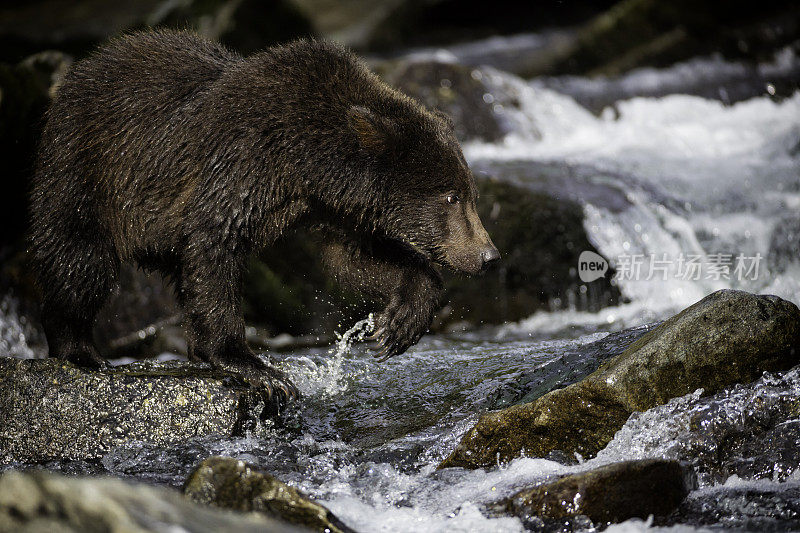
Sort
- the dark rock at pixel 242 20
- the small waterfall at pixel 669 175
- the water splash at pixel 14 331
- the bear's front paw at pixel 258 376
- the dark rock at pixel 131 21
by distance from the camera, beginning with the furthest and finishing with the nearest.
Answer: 1. the dark rock at pixel 131 21
2. the dark rock at pixel 242 20
3. the small waterfall at pixel 669 175
4. the water splash at pixel 14 331
5. the bear's front paw at pixel 258 376

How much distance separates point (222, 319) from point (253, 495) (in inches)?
78.2

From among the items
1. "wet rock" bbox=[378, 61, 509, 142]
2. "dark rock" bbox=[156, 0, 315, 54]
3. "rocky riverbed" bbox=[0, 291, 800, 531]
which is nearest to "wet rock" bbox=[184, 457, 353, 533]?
"rocky riverbed" bbox=[0, 291, 800, 531]

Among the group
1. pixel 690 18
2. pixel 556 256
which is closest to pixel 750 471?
pixel 556 256

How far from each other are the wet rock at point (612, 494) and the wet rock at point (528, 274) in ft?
17.3

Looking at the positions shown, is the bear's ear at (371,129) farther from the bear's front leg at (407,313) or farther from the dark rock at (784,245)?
the dark rock at (784,245)

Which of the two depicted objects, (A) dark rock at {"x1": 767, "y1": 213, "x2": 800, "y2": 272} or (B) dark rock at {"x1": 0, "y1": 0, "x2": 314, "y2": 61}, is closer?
(A) dark rock at {"x1": 767, "y1": 213, "x2": 800, "y2": 272}

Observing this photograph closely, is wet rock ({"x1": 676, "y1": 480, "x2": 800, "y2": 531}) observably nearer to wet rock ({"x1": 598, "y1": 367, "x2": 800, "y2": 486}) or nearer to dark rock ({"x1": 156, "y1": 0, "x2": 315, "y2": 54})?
wet rock ({"x1": 598, "y1": 367, "x2": 800, "y2": 486})

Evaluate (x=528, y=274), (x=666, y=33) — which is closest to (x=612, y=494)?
(x=528, y=274)

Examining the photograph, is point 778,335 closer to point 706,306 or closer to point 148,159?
point 706,306

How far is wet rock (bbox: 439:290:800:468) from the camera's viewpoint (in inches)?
183

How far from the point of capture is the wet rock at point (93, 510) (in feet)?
6.77

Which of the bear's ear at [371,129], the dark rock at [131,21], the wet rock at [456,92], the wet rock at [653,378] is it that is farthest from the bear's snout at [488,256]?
the dark rock at [131,21]

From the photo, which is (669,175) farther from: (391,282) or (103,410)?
(103,410)

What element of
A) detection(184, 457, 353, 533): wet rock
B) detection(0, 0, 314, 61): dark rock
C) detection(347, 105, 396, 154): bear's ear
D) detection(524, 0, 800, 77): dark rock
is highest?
detection(524, 0, 800, 77): dark rock
